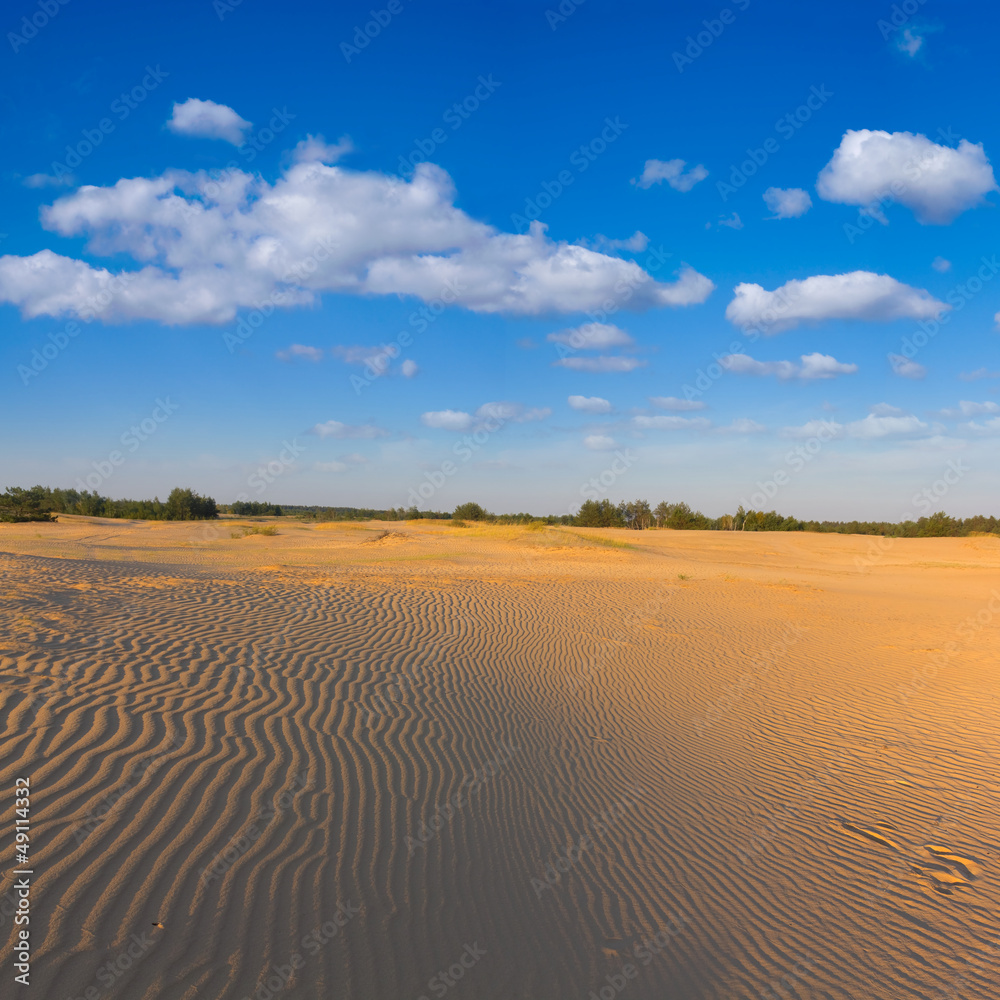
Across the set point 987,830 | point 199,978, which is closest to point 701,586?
point 987,830

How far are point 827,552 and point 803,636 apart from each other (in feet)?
86.4

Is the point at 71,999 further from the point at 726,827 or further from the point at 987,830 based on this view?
the point at 987,830

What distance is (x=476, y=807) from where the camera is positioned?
491 centimetres

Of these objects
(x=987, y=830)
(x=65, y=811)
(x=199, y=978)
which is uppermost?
(x=65, y=811)

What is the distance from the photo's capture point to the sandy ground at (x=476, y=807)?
10.4ft

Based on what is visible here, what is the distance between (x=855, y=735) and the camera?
750 centimetres

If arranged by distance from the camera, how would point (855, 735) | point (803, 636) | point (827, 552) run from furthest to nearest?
point (827, 552) < point (803, 636) < point (855, 735)
